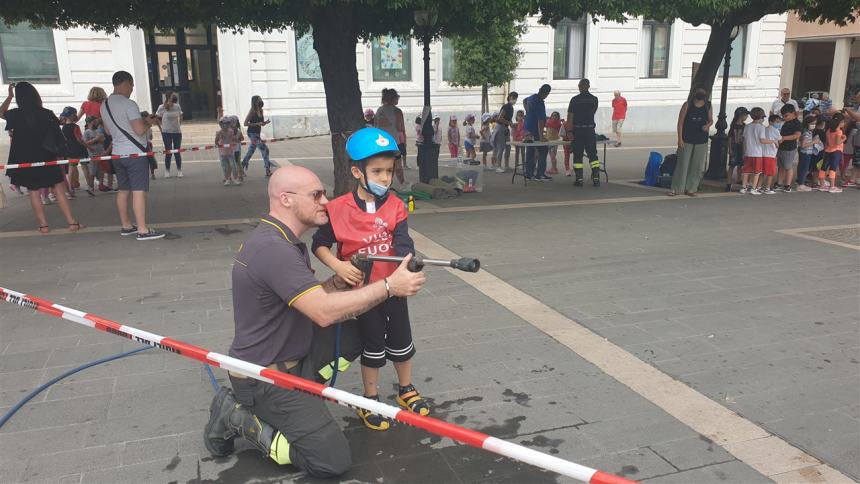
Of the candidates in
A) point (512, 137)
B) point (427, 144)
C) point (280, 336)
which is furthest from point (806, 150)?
point (280, 336)

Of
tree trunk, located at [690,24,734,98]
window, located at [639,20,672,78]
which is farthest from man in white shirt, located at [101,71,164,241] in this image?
window, located at [639,20,672,78]

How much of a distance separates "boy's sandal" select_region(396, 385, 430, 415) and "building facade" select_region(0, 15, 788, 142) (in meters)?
15.4

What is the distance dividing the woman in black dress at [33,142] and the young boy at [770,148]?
426 inches

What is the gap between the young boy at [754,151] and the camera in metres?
10.7

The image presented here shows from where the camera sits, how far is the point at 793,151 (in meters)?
11.1

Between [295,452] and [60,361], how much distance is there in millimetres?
2307

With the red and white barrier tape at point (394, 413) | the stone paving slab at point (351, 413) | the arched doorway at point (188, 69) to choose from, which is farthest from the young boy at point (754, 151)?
the arched doorway at point (188, 69)

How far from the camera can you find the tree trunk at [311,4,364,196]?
8.94 meters

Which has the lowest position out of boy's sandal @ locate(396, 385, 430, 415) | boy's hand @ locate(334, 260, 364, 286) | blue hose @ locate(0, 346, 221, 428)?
blue hose @ locate(0, 346, 221, 428)

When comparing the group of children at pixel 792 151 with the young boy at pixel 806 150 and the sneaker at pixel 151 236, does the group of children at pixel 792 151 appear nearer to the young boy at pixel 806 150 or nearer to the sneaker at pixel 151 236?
the young boy at pixel 806 150

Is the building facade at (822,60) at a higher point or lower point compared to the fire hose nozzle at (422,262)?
higher

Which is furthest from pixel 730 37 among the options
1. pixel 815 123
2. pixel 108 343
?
pixel 108 343

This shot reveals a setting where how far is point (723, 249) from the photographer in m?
7.13

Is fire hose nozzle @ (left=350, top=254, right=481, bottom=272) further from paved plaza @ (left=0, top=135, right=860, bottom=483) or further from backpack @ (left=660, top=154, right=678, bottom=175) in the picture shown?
backpack @ (left=660, top=154, right=678, bottom=175)
